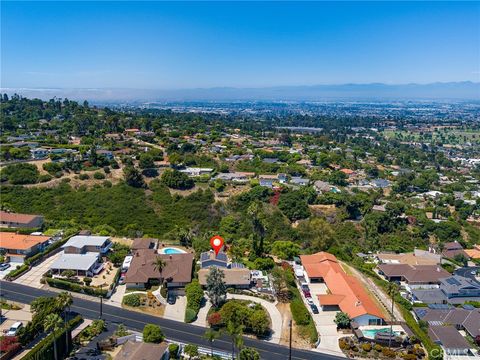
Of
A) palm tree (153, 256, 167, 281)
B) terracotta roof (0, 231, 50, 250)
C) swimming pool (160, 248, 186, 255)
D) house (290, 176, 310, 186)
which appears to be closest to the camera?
palm tree (153, 256, 167, 281)

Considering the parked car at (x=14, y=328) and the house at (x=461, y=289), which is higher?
the parked car at (x=14, y=328)

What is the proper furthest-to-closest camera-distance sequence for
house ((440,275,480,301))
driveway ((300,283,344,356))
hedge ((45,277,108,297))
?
house ((440,275,480,301)), hedge ((45,277,108,297)), driveway ((300,283,344,356))

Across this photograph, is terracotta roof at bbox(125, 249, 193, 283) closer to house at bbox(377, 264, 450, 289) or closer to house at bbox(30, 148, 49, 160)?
house at bbox(377, 264, 450, 289)

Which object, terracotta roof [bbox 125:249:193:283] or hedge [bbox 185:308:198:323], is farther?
terracotta roof [bbox 125:249:193:283]


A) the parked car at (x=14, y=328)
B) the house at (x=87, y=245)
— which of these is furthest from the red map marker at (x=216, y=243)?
the parked car at (x=14, y=328)

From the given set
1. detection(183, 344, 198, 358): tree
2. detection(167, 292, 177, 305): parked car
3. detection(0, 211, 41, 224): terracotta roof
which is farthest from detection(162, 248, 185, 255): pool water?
detection(0, 211, 41, 224): terracotta roof

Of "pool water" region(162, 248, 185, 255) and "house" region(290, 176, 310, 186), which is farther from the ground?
"house" region(290, 176, 310, 186)

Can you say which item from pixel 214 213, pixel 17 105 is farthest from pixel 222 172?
pixel 17 105

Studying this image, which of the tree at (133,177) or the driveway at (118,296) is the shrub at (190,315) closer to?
the driveway at (118,296)
